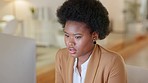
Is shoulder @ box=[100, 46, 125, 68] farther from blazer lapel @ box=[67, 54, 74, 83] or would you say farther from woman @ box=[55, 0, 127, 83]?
blazer lapel @ box=[67, 54, 74, 83]

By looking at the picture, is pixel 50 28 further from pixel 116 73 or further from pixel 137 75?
pixel 116 73

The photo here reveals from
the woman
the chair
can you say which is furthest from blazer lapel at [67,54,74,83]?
the chair

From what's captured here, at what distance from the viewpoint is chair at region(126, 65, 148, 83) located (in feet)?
3.87

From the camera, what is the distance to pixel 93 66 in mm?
940

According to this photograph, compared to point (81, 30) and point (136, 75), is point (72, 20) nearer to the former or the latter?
point (81, 30)

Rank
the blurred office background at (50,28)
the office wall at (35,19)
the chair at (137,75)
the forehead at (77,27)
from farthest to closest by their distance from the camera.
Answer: the office wall at (35,19) < the blurred office background at (50,28) < the chair at (137,75) < the forehead at (77,27)

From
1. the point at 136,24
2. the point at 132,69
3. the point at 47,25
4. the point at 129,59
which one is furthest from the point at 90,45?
the point at 136,24

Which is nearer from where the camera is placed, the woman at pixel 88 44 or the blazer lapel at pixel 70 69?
the woman at pixel 88 44

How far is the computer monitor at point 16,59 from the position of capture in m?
1.05

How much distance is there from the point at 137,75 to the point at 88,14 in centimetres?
50

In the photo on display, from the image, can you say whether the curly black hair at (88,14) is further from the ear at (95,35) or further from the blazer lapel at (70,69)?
the blazer lapel at (70,69)

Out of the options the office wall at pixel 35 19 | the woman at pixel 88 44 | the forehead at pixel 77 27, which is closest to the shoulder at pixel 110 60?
the woman at pixel 88 44

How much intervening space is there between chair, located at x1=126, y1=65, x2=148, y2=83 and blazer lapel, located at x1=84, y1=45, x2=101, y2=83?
1.12 feet

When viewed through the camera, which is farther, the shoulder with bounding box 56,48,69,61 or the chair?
the chair
